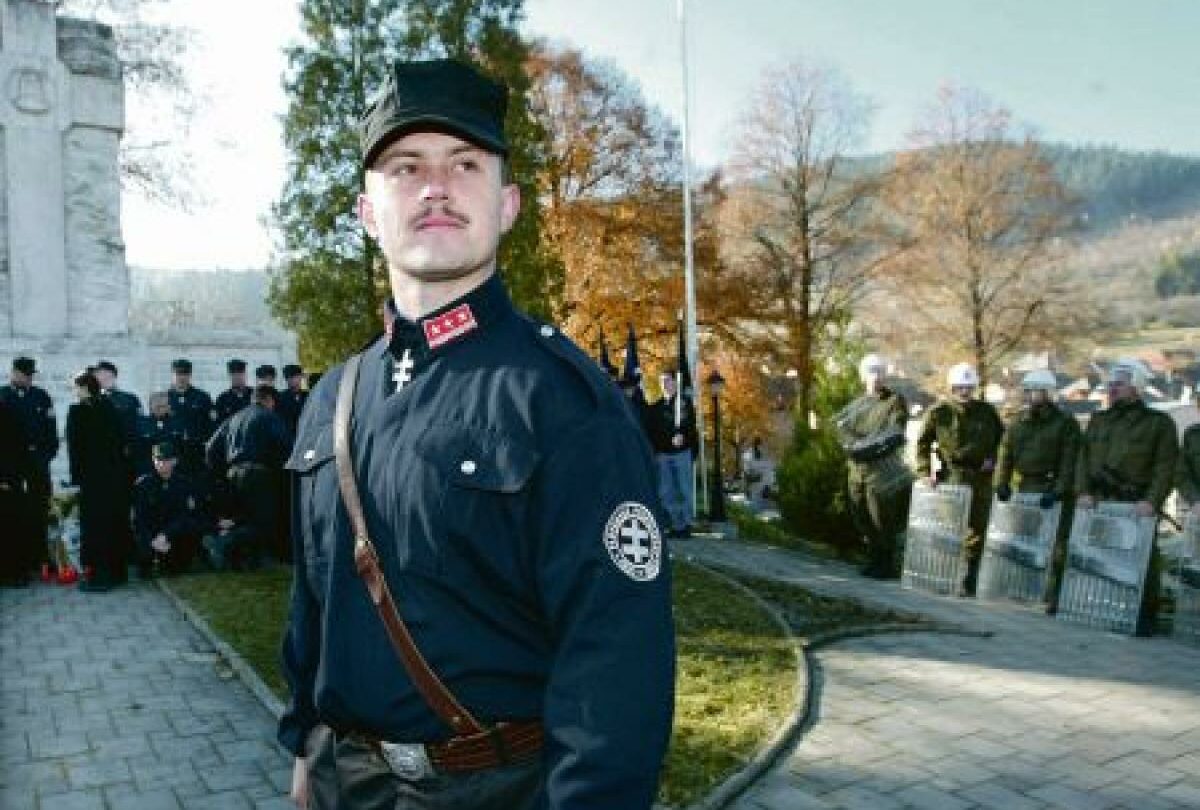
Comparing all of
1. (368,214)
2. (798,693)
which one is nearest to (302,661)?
(368,214)

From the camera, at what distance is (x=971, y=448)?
10.1 meters

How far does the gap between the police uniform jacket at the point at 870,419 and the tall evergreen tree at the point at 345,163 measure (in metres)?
14.7

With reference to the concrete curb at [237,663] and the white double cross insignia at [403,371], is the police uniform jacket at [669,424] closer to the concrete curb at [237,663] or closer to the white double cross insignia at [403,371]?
the concrete curb at [237,663]

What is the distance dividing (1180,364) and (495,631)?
102m

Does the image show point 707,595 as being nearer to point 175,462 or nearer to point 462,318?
point 175,462

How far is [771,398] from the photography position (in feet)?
110

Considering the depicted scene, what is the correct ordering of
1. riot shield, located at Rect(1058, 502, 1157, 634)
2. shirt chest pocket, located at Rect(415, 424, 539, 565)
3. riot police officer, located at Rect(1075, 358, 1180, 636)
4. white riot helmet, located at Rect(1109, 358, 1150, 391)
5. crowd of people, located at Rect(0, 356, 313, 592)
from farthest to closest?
1. crowd of people, located at Rect(0, 356, 313, 592)
2. white riot helmet, located at Rect(1109, 358, 1150, 391)
3. riot police officer, located at Rect(1075, 358, 1180, 636)
4. riot shield, located at Rect(1058, 502, 1157, 634)
5. shirt chest pocket, located at Rect(415, 424, 539, 565)

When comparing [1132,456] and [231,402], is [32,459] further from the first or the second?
[1132,456]

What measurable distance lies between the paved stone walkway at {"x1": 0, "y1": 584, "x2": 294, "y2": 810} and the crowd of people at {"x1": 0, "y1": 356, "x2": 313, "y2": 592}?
1.47 metres

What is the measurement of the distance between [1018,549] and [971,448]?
1.23 metres

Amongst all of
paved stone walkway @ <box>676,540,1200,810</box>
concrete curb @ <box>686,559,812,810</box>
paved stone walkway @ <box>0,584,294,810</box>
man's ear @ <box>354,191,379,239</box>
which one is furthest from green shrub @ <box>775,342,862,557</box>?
man's ear @ <box>354,191,379,239</box>

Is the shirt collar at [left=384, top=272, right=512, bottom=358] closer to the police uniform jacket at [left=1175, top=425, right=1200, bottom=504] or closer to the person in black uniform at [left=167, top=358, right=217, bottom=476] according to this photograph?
the police uniform jacket at [left=1175, top=425, right=1200, bottom=504]

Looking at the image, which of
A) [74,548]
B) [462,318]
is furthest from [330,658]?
[74,548]

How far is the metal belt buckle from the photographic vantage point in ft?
6.08
